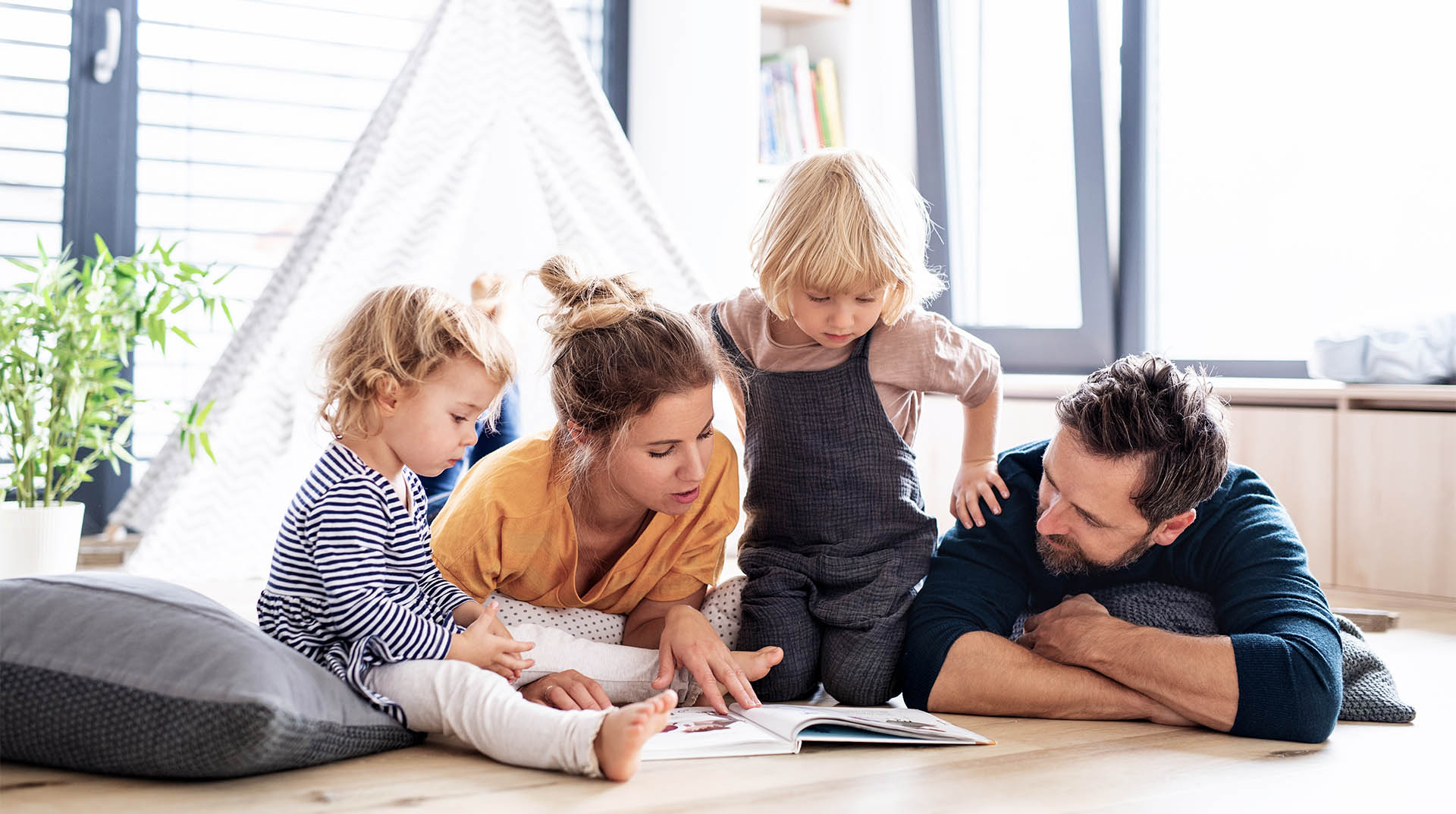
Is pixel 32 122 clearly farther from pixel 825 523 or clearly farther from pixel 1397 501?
pixel 1397 501

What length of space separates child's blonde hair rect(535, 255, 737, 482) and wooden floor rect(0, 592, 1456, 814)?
41 centimetres

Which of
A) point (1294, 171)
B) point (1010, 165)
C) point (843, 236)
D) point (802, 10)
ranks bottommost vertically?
point (843, 236)

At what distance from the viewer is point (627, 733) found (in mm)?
1179

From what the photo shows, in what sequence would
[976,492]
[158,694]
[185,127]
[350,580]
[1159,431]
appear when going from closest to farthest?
[158,694] → [350,580] → [1159,431] → [976,492] → [185,127]

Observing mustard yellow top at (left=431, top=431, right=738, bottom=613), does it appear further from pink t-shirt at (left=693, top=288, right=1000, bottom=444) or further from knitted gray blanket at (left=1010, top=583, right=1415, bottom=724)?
knitted gray blanket at (left=1010, top=583, right=1415, bottom=724)

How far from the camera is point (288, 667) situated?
1.21 metres

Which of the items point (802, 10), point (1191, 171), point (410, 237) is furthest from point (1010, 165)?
point (410, 237)

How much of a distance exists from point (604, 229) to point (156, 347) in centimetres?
106

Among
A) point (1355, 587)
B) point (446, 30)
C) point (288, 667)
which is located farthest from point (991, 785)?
point (446, 30)

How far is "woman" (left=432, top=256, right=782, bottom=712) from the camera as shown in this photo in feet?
4.89

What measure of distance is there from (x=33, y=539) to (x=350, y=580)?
1.28 meters

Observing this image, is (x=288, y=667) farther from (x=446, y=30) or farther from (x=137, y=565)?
(x=446, y=30)

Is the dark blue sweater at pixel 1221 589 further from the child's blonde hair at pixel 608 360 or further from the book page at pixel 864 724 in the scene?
the child's blonde hair at pixel 608 360

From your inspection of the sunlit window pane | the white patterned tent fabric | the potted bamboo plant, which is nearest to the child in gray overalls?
the white patterned tent fabric
